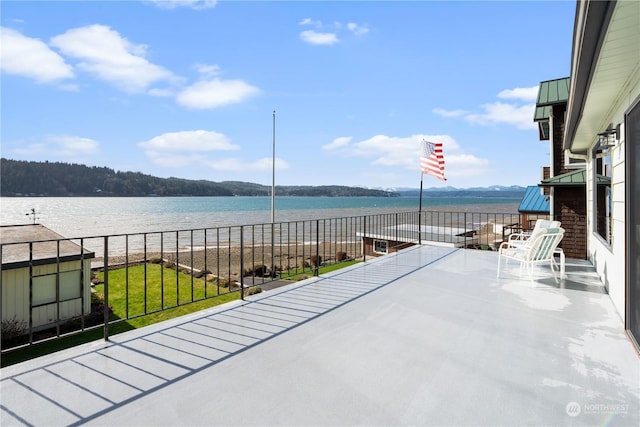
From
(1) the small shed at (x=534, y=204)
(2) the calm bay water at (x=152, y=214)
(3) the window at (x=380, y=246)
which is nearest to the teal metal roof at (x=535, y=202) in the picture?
(1) the small shed at (x=534, y=204)

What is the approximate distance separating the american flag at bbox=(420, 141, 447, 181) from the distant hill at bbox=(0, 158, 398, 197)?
2161 inches

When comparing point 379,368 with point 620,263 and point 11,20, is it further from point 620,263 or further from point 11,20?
point 11,20

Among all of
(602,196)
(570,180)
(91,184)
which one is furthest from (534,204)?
(91,184)

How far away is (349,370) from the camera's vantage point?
7.06ft

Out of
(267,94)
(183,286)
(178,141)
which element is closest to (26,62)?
(183,286)

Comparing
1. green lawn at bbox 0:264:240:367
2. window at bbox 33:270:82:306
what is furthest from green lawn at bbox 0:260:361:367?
window at bbox 33:270:82:306

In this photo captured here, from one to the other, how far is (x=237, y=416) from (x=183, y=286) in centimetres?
1100

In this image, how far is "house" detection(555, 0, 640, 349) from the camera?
5.97 ft

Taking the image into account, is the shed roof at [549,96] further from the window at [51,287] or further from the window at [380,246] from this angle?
the window at [51,287]

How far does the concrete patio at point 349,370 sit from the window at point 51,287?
238 inches

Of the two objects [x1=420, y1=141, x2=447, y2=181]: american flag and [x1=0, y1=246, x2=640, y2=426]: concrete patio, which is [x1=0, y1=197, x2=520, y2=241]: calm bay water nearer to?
[x1=420, y1=141, x2=447, y2=181]: american flag

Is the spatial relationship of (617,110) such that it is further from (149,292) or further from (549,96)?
(149,292)

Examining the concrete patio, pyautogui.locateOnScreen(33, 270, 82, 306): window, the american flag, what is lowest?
pyautogui.locateOnScreen(33, 270, 82, 306): window

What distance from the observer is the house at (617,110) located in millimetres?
1820
